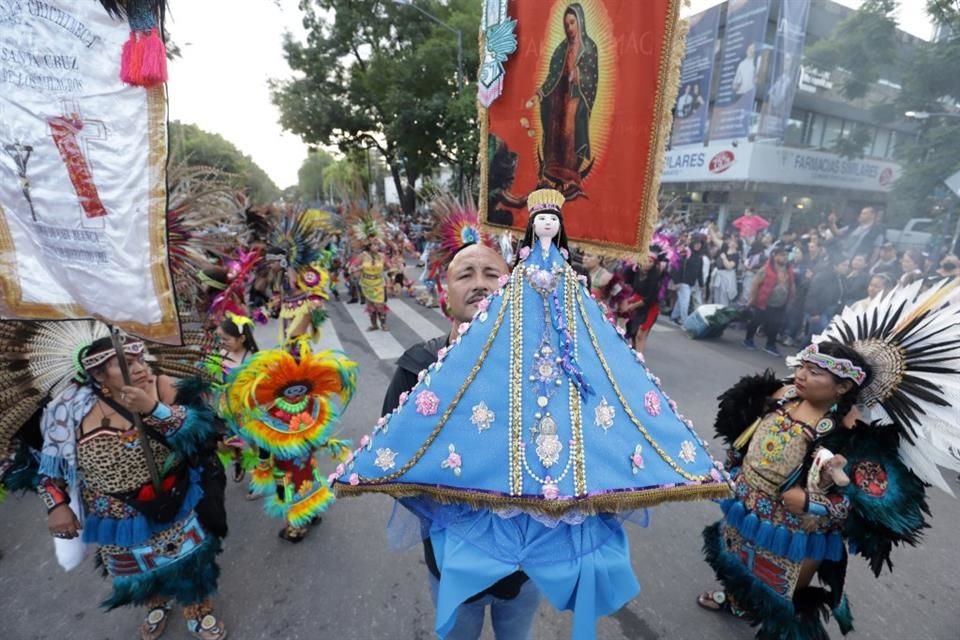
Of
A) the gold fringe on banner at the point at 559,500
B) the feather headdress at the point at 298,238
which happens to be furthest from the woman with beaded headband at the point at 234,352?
the gold fringe on banner at the point at 559,500

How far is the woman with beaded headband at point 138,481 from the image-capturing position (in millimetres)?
2049

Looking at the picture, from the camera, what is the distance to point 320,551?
3.21m

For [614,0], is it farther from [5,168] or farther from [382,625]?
[382,625]

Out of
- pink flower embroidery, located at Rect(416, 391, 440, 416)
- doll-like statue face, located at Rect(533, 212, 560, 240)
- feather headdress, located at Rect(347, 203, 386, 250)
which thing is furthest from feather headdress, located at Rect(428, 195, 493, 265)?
feather headdress, located at Rect(347, 203, 386, 250)

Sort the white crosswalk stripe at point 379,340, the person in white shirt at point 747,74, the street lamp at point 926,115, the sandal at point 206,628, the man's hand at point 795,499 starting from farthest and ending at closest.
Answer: the person in white shirt at point 747,74 < the street lamp at point 926,115 < the white crosswalk stripe at point 379,340 < the sandal at point 206,628 < the man's hand at point 795,499

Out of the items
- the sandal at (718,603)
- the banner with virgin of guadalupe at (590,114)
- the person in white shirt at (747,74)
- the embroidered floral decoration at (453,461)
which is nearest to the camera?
the embroidered floral decoration at (453,461)

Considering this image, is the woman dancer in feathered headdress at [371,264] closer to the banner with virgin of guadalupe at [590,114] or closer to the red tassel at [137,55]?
the banner with virgin of guadalupe at [590,114]

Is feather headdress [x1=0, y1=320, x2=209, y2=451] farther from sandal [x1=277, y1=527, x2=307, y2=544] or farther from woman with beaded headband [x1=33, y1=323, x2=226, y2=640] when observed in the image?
sandal [x1=277, y1=527, x2=307, y2=544]

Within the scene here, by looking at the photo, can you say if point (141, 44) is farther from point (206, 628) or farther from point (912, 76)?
point (912, 76)

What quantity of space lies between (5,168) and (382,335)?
23.8 ft

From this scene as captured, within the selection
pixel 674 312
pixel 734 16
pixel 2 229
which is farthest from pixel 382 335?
pixel 734 16

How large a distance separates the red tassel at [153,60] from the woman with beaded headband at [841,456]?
273cm

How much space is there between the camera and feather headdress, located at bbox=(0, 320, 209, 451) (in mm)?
1923

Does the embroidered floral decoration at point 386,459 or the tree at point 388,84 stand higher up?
the tree at point 388,84
